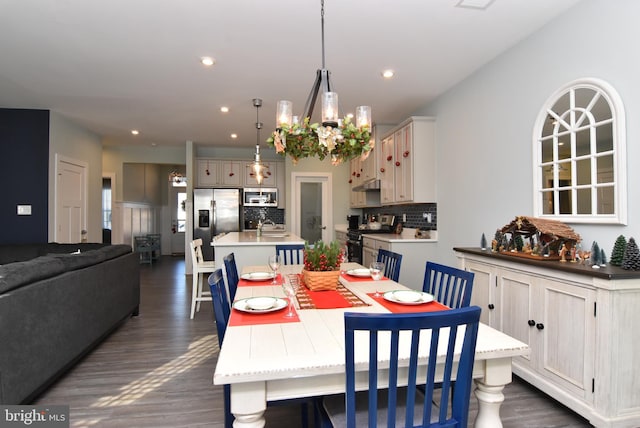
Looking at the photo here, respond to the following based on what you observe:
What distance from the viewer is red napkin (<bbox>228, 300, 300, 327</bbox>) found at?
150 cm

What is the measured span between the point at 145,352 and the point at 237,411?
234cm

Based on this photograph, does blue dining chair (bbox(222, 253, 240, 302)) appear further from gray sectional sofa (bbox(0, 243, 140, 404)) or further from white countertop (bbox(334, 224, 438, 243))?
white countertop (bbox(334, 224, 438, 243))

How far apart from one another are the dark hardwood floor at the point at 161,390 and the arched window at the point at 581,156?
125 cm

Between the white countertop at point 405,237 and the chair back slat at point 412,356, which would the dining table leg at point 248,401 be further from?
the white countertop at point 405,237

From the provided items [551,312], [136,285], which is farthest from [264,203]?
[551,312]

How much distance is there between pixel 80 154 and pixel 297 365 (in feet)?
19.8

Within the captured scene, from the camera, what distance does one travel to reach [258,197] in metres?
7.19

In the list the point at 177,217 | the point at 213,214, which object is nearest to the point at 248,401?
the point at 213,214

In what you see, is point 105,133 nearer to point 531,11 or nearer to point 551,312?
point 531,11

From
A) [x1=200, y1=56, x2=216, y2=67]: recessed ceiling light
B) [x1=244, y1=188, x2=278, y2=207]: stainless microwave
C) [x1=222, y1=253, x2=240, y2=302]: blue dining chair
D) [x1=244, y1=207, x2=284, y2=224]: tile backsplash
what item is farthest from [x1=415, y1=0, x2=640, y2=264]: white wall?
[x1=244, y1=207, x2=284, y2=224]: tile backsplash

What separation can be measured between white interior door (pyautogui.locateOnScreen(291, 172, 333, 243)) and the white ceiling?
2.68 metres

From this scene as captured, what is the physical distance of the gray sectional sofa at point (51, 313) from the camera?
187 centimetres

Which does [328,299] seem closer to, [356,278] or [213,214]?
[356,278]

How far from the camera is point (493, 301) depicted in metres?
2.60
